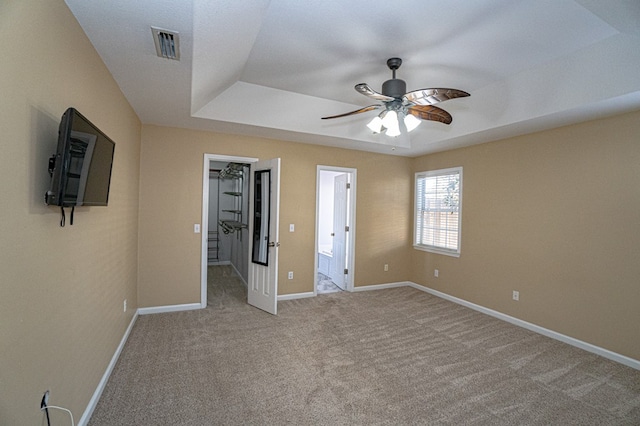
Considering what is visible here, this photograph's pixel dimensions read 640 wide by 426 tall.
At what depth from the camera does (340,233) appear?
5422 mm

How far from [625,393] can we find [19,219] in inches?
167

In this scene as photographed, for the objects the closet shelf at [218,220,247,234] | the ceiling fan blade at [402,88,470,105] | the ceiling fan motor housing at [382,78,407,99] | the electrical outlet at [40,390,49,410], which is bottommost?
the electrical outlet at [40,390,49,410]

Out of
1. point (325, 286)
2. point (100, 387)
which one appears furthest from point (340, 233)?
point (100, 387)

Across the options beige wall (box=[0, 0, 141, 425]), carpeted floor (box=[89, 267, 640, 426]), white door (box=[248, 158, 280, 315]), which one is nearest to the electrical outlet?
beige wall (box=[0, 0, 141, 425])

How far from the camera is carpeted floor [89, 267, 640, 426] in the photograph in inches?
83.7

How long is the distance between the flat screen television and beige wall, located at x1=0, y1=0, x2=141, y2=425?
84 millimetres

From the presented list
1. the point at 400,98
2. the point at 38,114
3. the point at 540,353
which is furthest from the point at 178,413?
the point at 540,353

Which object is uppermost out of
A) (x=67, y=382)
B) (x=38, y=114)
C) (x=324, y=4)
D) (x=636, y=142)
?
(x=324, y=4)

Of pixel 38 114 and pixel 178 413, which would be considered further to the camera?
pixel 178 413

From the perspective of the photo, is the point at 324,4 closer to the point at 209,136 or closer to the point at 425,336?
the point at 209,136

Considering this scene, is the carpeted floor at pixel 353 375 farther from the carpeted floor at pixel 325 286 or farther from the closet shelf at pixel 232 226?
the closet shelf at pixel 232 226

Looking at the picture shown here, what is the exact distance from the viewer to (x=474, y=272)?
449 centimetres

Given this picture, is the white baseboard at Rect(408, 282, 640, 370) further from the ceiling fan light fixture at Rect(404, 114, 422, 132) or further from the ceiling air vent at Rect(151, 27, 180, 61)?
the ceiling air vent at Rect(151, 27, 180, 61)

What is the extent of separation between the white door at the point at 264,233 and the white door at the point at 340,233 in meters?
1.65
